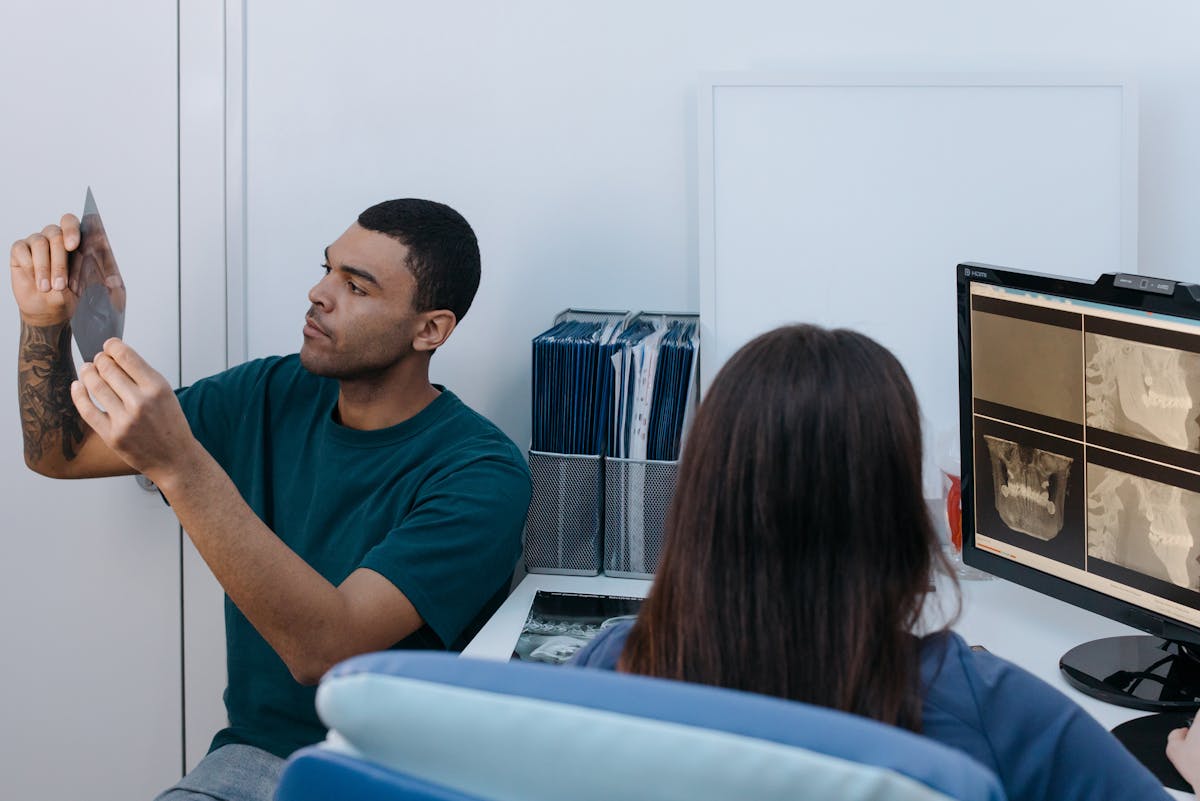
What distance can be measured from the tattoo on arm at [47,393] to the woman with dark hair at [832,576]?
1088mm

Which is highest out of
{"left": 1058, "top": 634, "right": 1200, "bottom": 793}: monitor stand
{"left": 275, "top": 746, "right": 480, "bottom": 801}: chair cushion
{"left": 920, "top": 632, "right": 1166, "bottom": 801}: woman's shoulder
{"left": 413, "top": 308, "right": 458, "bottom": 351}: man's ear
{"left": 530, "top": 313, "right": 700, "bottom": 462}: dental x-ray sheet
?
{"left": 413, "top": 308, "right": 458, "bottom": 351}: man's ear

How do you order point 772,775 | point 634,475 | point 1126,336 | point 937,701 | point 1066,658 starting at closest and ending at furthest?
point 772,775, point 937,701, point 1126,336, point 1066,658, point 634,475

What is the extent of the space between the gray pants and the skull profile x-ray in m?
0.92

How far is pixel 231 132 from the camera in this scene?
1.91 metres

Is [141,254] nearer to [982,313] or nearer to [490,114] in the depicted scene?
[490,114]

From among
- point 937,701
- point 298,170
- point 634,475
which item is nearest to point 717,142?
point 634,475

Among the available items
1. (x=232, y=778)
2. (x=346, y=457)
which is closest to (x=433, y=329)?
(x=346, y=457)

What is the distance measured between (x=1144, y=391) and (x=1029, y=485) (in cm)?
20

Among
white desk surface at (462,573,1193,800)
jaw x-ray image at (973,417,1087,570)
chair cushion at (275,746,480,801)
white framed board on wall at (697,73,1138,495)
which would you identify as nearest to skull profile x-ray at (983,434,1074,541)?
jaw x-ray image at (973,417,1087,570)

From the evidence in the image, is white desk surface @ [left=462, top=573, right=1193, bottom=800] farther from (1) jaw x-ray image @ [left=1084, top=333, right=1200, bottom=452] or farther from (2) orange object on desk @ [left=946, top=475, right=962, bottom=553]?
(1) jaw x-ray image @ [left=1084, top=333, right=1200, bottom=452]

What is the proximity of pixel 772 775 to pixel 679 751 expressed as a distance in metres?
0.04

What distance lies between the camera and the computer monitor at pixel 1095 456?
4.10 ft

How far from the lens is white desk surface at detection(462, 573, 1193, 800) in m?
1.40

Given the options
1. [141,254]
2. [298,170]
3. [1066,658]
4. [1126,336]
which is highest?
[298,170]
